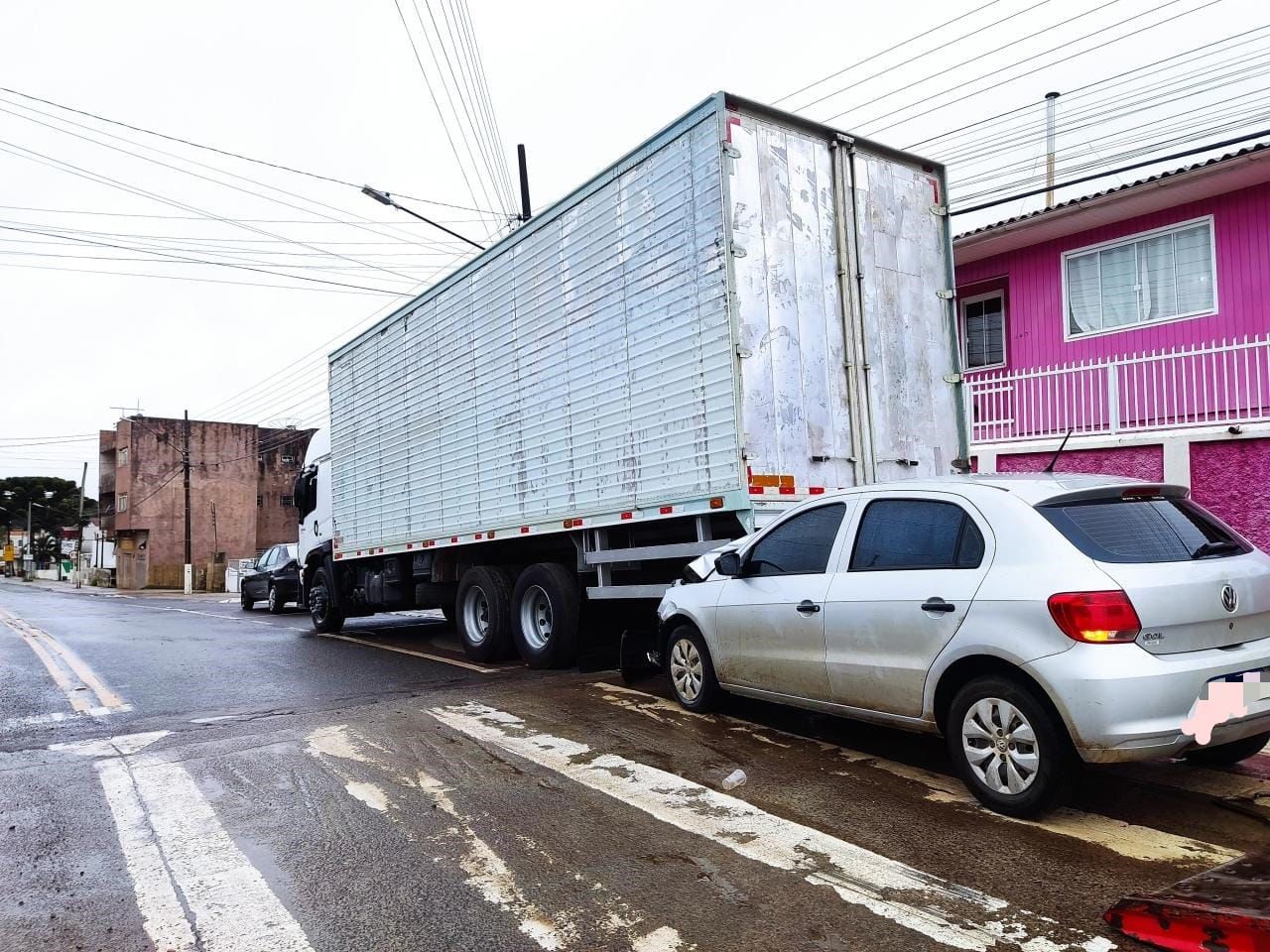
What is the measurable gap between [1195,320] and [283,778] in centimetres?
1232

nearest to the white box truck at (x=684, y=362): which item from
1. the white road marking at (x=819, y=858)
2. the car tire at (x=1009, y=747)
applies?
the white road marking at (x=819, y=858)

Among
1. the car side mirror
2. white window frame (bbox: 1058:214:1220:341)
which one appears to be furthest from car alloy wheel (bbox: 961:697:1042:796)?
white window frame (bbox: 1058:214:1220:341)

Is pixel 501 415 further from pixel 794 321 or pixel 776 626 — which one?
pixel 776 626

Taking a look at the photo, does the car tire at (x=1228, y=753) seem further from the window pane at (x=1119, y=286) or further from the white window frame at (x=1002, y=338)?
the white window frame at (x=1002, y=338)

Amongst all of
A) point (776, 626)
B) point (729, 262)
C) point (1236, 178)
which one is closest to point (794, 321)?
point (729, 262)

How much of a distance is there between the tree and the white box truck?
102 m

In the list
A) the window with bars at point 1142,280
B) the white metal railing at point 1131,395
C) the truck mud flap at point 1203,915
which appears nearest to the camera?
the truck mud flap at point 1203,915

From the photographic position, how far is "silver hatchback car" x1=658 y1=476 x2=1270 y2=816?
397cm

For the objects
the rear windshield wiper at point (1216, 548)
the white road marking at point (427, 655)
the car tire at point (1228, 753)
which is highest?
the rear windshield wiper at point (1216, 548)

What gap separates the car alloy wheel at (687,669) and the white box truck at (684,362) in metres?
0.80

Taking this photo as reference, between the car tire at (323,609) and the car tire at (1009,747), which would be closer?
the car tire at (1009,747)

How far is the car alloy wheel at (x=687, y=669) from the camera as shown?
6.65 m

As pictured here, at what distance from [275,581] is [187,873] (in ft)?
59.9

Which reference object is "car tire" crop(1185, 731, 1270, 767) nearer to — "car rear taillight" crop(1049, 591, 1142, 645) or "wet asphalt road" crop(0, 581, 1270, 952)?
"wet asphalt road" crop(0, 581, 1270, 952)
